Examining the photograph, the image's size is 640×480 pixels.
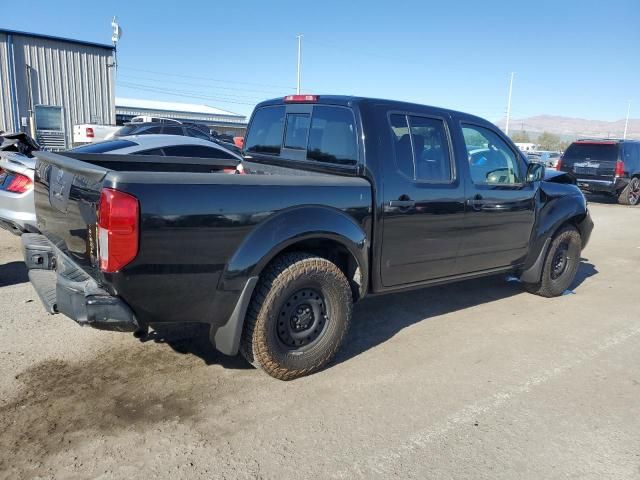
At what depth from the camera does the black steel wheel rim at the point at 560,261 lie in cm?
569

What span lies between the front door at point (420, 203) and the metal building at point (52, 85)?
1967 cm

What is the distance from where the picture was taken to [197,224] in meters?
2.91

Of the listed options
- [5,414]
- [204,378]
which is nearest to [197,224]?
[204,378]

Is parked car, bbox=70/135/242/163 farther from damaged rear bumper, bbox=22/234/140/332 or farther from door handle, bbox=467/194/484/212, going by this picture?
damaged rear bumper, bbox=22/234/140/332

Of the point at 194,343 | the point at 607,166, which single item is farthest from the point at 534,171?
the point at 607,166

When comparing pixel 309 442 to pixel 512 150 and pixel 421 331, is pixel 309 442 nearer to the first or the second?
pixel 421 331

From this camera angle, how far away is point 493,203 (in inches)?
184

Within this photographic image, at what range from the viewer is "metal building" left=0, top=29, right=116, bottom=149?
19016mm

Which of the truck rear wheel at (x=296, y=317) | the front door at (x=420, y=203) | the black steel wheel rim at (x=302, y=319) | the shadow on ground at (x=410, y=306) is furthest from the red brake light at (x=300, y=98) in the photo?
the shadow on ground at (x=410, y=306)

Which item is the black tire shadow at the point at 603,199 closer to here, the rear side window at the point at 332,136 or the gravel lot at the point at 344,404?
the gravel lot at the point at 344,404

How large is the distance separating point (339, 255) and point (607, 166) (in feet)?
45.8

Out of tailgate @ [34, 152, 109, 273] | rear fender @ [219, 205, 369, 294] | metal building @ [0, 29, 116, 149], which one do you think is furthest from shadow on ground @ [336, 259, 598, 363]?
metal building @ [0, 29, 116, 149]

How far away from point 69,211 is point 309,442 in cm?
202

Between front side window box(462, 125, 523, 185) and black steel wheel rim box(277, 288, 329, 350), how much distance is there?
1.93 meters
